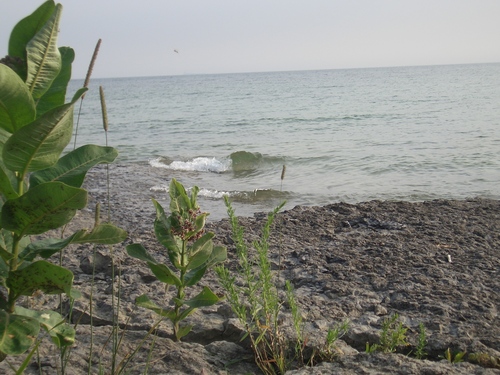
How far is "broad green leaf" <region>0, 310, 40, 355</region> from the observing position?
68.0 inches

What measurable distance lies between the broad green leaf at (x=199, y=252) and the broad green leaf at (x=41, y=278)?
83cm

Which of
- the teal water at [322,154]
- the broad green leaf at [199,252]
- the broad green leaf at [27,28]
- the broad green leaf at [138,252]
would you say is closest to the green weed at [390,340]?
the broad green leaf at [199,252]

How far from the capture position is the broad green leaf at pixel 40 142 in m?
1.58

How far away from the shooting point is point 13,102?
1624mm

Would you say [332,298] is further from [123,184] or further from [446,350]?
[123,184]

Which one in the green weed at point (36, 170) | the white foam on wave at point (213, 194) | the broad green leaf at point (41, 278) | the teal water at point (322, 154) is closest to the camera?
the green weed at point (36, 170)

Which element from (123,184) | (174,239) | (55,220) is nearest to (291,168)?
(123,184)

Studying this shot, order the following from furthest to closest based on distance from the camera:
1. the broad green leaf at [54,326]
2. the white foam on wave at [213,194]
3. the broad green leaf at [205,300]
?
the white foam on wave at [213,194]
the broad green leaf at [205,300]
the broad green leaf at [54,326]

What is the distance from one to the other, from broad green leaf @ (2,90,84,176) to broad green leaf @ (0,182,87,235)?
11cm

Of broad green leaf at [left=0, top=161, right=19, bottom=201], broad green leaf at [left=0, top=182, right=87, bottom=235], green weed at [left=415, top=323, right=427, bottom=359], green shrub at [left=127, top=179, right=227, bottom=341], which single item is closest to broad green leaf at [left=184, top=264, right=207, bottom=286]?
green shrub at [left=127, top=179, right=227, bottom=341]

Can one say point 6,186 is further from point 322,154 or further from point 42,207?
point 322,154

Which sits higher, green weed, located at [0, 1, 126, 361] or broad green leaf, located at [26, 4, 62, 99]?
broad green leaf, located at [26, 4, 62, 99]

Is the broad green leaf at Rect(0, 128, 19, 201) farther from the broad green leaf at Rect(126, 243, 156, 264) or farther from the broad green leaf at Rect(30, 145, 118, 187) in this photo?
the broad green leaf at Rect(126, 243, 156, 264)

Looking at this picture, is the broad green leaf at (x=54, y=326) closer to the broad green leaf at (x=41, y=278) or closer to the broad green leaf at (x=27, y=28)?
the broad green leaf at (x=41, y=278)
